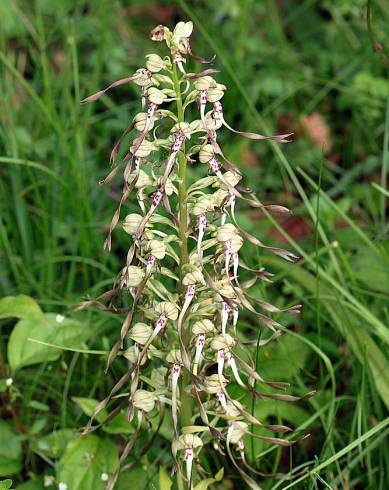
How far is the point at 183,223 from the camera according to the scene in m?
1.74

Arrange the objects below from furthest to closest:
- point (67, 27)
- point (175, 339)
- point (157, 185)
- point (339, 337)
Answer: point (67, 27), point (339, 337), point (175, 339), point (157, 185)

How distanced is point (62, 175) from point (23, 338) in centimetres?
87

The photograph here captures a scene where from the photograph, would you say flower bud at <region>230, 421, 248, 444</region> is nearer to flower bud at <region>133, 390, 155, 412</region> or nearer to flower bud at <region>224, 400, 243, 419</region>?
flower bud at <region>224, 400, 243, 419</region>

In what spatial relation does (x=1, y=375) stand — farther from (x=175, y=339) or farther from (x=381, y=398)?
(x=381, y=398)

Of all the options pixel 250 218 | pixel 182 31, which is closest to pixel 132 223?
pixel 182 31

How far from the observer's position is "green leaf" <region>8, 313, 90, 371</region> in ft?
7.05

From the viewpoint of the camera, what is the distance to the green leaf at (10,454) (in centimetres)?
212

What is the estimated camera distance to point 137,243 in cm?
172

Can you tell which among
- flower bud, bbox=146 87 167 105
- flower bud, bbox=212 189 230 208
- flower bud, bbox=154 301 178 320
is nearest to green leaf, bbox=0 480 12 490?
flower bud, bbox=154 301 178 320

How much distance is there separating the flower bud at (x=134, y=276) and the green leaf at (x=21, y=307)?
1.57ft

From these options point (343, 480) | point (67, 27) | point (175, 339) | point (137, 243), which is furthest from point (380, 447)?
point (67, 27)

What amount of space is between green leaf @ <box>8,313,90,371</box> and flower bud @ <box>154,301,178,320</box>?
52 cm

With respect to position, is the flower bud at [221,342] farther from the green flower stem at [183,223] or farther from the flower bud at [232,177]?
the flower bud at [232,177]

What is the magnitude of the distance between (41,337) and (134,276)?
55 centimetres
